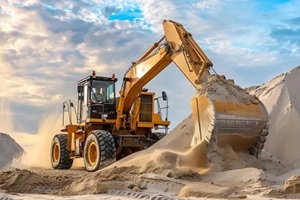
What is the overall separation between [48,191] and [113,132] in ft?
17.6

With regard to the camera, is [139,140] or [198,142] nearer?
[198,142]

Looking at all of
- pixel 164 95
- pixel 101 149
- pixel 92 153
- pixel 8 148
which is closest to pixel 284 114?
pixel 164 95

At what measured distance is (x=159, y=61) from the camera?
13.1 meters

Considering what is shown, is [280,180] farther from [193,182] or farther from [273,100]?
A: [273,100]

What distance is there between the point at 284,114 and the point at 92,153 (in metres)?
5.50

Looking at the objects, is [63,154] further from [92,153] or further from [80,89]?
[92,153]

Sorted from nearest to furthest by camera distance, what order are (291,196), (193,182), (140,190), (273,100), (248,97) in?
(291,196)
(140,190)
(193,182)
(248,97)
(273,100)

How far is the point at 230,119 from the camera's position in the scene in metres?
10.5

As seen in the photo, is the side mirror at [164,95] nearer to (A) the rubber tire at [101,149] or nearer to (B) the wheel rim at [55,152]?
(A) the rubber tire at [101,149]

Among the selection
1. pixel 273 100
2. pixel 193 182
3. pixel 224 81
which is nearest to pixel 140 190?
pixel 193 182

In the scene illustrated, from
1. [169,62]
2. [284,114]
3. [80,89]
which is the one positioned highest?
[169,62]

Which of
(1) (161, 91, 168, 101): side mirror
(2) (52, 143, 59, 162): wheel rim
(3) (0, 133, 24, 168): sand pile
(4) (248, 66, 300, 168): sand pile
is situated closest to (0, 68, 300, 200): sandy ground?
(4) (248, 66, 300, 168): sand pile

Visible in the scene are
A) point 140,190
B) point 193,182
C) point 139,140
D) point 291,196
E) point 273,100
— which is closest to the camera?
point 291,196

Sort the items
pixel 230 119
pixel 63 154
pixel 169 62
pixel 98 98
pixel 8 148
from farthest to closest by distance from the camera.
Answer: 1. pixel 8 148
2. pixel 63 154
3. pixel 98 98
4. pixel 169 62
5. pixel 230 119
